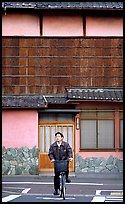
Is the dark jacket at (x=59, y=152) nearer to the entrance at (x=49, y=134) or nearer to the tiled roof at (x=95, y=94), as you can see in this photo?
the tiled roof at (x=95, y=94)

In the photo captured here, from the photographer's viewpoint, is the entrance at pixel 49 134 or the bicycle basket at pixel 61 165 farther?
the entrance at pixel 49 134

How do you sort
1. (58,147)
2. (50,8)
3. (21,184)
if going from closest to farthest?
(58,147), (21,184), (50,8)

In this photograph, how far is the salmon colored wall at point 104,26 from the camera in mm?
22766

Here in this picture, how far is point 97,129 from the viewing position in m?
22.6

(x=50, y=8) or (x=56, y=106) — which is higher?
(x=50, y=8)

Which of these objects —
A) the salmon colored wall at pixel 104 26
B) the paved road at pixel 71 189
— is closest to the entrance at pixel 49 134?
the paved road at pixel 71 189

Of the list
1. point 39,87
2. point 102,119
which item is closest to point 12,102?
point 39,87

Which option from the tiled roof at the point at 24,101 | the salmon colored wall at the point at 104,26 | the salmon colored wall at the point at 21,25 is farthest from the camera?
the salmon colored wall at the point at 104,26

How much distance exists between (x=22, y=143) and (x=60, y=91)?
278 cm

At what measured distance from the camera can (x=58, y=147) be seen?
14.0 m

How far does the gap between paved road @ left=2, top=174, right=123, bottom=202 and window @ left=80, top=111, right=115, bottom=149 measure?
53.2 inches

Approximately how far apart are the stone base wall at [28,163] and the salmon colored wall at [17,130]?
254 millimetres

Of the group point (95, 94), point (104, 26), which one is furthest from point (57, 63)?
point (104, 26)

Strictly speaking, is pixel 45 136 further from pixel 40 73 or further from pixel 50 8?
pixel 50 8
